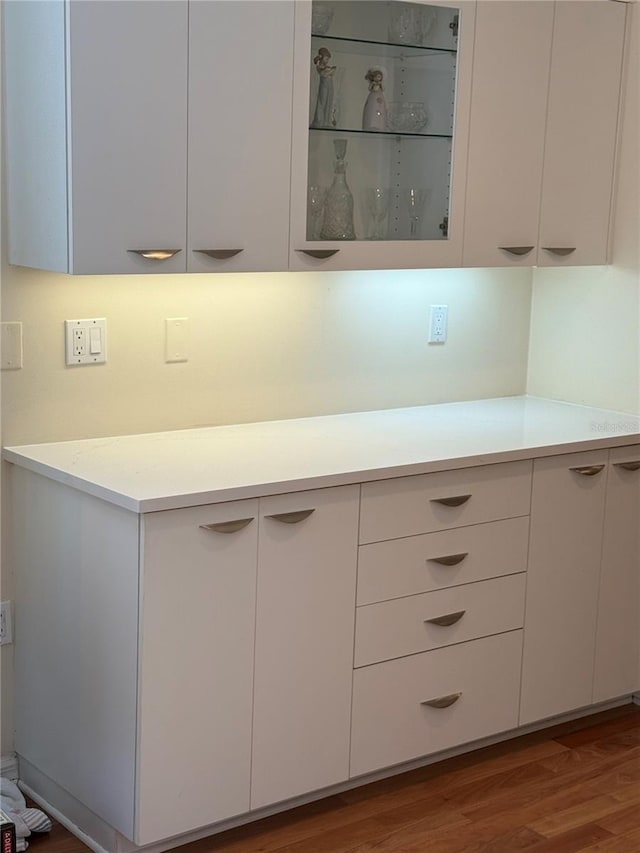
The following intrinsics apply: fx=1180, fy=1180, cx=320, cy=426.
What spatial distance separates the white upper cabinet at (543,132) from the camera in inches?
125

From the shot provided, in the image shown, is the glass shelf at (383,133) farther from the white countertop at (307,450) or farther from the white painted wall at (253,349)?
the white countertop at (307,450)

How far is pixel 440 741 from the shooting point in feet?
10.1

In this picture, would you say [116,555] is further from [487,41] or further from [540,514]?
[487,41]

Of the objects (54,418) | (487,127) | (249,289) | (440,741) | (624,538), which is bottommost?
(440,741)

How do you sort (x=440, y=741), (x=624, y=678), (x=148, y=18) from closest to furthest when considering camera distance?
(x=148, y=18) → (x=440, y=741) → (x=624, y=678)

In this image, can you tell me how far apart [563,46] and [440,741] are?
6.34 ft

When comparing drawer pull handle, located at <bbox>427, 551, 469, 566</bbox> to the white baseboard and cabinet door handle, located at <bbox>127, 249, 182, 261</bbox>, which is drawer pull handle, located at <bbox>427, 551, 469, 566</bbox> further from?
the white baseboard

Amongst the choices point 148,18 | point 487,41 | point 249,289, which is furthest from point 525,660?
point 148,18

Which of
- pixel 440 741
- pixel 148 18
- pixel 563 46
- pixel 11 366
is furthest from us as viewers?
pixel 563 46

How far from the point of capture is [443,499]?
2.96 m

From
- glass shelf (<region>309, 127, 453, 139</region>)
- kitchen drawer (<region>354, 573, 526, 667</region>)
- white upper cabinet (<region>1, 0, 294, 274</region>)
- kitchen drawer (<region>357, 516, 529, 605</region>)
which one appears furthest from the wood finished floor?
glass shelf (<region>309, 127, 453, 139</region>)

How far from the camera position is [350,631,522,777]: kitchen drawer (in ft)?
9.58

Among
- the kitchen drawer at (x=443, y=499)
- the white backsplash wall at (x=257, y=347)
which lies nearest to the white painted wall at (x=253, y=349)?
the white backsplash wall at (x=257, y=347)

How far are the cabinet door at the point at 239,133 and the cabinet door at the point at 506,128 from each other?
0.61 meters
